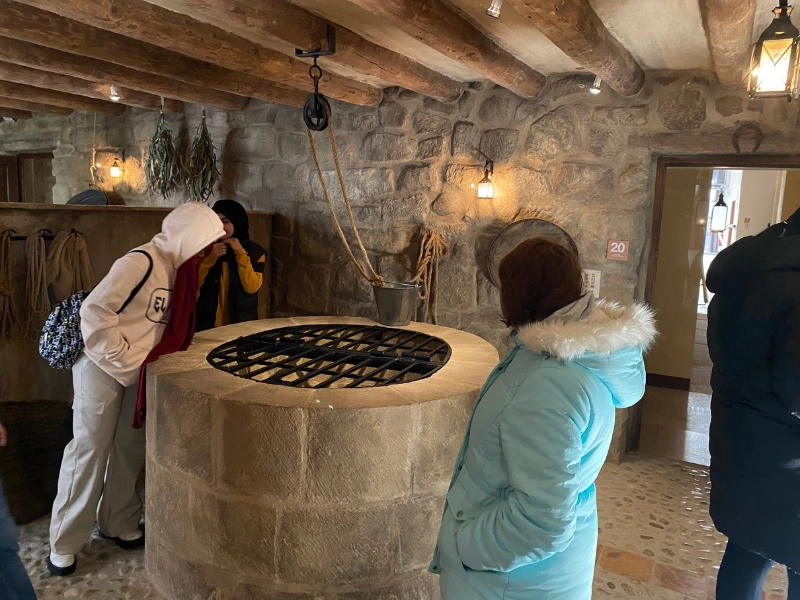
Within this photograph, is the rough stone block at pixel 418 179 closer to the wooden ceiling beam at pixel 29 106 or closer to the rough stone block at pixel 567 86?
the rough stone block at pixel 567 86

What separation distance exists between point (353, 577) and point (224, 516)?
1.41 feet

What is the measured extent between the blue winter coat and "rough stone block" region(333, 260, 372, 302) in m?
2.62

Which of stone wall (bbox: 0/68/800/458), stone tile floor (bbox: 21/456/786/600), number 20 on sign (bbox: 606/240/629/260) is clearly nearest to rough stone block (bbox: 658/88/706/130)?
stone wall (bbox: 0/68/800/458)

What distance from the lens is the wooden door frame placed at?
9.05 feet

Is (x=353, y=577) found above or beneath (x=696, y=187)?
beneath

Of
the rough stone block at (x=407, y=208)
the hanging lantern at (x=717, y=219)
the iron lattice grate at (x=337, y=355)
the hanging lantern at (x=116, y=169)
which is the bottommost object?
the iron lattice grate at (x=337, y=355)

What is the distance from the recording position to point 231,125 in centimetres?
424

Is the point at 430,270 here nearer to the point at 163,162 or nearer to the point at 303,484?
the point at 303,484

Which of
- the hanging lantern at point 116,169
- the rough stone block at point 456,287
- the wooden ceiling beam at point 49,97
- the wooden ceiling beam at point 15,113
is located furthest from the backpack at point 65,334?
the wooden ceiling beam at point 15,113

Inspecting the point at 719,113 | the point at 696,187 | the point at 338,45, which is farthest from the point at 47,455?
the point at 696,187

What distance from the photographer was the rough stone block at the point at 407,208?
3582 millimetres

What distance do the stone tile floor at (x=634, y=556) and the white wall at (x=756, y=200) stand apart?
148 inches

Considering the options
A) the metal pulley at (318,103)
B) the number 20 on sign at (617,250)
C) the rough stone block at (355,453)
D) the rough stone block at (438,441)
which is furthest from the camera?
the number 20 on sign at (617,250)

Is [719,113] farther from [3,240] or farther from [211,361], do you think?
[3,240]
